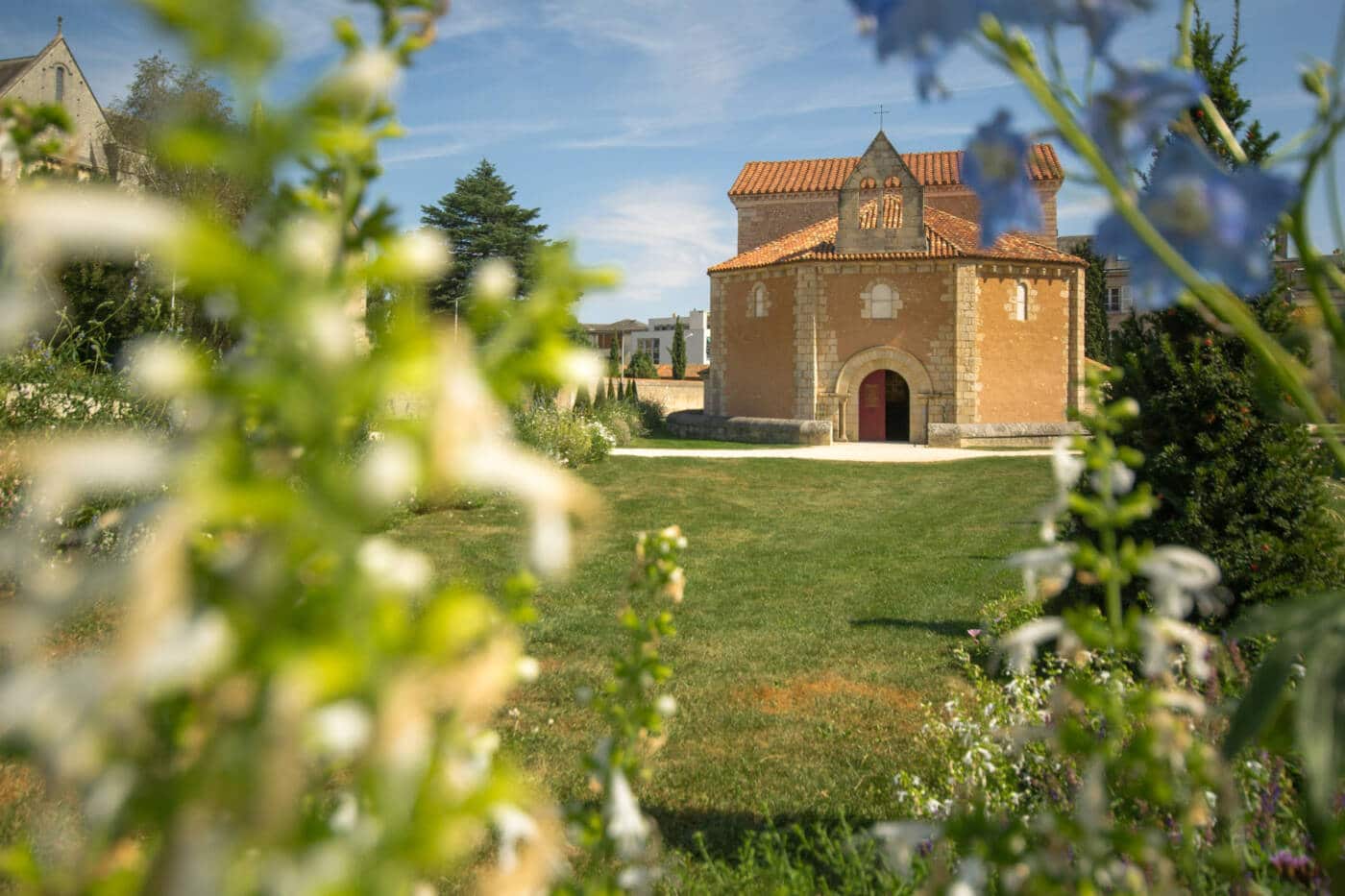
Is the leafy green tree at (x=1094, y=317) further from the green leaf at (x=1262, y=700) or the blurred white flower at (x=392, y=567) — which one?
the blurred white flower at (x=392, y=567)

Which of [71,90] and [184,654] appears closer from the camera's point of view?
[184,654]

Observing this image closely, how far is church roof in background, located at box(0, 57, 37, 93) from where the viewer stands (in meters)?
27.0

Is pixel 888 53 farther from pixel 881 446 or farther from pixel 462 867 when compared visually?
pixel 881 446

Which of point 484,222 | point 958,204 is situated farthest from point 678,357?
point 958,204

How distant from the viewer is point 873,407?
90.7ft

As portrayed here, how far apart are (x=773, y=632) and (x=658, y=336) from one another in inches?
2989

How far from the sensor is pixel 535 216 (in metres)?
51.1

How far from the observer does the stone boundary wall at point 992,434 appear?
24797 millimetres

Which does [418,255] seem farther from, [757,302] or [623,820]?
[757,302]

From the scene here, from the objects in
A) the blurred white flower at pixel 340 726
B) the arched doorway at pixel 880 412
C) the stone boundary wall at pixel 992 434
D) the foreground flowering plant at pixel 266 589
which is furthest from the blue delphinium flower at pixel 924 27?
the arched doorway at pixel 880 412

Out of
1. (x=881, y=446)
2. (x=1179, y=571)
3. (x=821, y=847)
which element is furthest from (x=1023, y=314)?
(x=1179, y=571)

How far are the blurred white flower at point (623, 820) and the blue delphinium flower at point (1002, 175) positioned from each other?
893 millimetres

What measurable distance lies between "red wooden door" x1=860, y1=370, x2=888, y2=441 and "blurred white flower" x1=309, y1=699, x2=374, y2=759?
27.6m

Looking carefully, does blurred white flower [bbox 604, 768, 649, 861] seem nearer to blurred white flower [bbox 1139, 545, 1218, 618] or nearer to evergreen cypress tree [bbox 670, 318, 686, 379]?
blurred white flower [bbox 1139, 545, 1218, 618]
